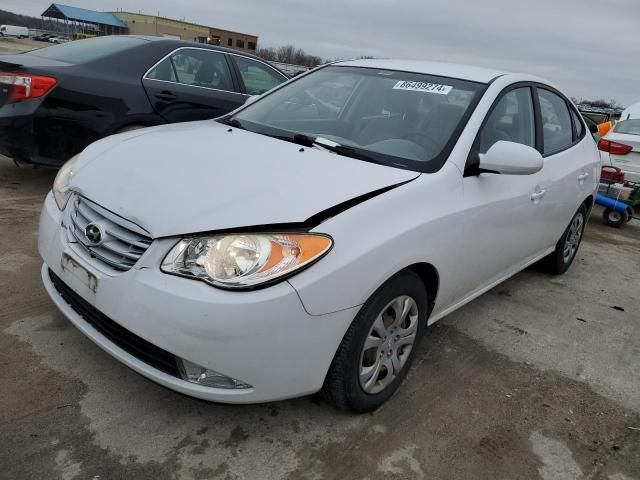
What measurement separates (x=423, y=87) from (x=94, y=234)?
6.67 ft

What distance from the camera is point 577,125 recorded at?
4500 millimetres

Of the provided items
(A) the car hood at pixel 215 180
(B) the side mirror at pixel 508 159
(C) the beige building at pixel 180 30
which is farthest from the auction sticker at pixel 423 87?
(C) the beige building at pixel 180 30

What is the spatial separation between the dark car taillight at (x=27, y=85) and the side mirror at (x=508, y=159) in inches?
148

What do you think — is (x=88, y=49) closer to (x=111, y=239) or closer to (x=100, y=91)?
(x=100, y=91)

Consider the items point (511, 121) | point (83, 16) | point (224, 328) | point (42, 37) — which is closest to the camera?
point (224, 328)

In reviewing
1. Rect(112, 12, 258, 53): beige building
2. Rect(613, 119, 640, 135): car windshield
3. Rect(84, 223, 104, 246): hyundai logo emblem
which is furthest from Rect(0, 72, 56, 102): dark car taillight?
Rect(112, 12, 258, 53): beige building

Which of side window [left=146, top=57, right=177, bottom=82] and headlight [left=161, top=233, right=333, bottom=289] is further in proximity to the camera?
side window [left=146, top=57, right=177, bottom=82]

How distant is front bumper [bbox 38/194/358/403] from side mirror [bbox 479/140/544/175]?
1.16 metres

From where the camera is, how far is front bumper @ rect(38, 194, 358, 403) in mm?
1899

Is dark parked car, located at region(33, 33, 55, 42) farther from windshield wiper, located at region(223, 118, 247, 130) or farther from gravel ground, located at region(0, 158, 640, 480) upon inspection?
gravel ground, located at region(0, 158, 640, 480)

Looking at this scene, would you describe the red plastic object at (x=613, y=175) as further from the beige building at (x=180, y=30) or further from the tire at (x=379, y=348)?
the beige building at (x=180, y=30)

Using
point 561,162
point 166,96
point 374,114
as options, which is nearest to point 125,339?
point 374,114

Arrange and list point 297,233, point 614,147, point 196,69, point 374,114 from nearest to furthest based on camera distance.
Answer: point 297,233 < point 374,114 < point 196,69 < point 614,147

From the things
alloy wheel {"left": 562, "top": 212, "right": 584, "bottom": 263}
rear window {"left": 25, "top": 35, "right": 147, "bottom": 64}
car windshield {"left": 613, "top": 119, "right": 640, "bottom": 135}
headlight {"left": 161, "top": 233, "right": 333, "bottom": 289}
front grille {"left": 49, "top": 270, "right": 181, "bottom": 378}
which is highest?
car windshield {"left": 613, "top": 119, "right": 640, "bottom": 135}
